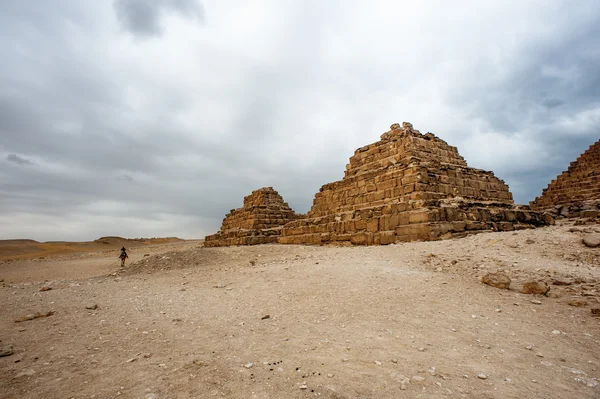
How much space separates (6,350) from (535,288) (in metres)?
8.10

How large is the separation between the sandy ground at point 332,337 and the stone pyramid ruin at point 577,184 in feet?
82.2

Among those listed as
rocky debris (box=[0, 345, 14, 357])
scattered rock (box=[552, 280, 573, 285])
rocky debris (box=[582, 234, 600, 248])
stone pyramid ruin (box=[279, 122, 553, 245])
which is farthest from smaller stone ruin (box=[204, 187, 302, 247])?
rocky debris (box=[0, 345, 14, 357])

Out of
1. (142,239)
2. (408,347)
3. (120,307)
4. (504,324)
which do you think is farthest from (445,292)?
(142,239)

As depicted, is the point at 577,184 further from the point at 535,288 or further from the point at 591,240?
the point at 535,288

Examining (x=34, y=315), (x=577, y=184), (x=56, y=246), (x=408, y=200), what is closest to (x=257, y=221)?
(x=408, y=200)

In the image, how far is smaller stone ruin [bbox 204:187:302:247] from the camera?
2445 centimetres

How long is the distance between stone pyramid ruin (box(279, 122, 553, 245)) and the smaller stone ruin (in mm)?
4991

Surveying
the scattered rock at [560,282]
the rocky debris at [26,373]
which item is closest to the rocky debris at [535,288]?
the scattered rock at [560,282]

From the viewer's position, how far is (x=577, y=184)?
26.7 metres

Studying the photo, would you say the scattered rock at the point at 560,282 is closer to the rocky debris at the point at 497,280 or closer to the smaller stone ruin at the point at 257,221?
the rocky debris at the point at 497,280

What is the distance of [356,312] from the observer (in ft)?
15.9

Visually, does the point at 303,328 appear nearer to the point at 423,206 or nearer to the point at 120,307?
the point at 120,307

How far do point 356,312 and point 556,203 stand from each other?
32.7 metres

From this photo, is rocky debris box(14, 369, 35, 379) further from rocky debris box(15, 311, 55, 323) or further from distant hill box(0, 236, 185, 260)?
distant hill box(0, 236, 185, 260)
